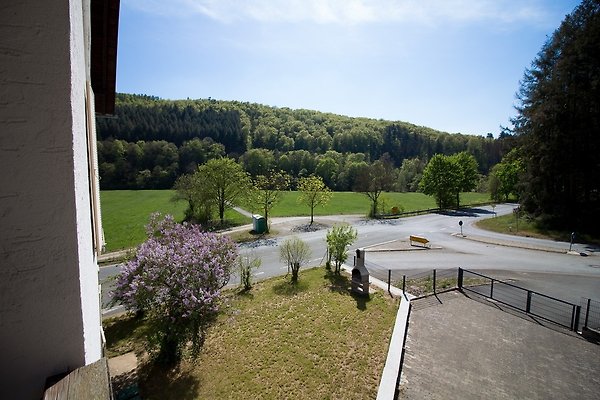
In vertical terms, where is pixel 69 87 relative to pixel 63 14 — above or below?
below

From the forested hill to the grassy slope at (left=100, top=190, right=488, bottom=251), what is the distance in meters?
17.2

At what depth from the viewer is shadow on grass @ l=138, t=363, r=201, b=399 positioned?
8.09 m

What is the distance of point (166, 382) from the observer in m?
8.63

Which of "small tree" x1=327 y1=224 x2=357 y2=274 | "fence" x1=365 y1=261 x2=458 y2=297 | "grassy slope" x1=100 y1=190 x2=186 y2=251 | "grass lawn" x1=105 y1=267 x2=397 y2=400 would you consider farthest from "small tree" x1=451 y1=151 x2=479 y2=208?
"grassy slope" x1=100 y1=190 x2=186 y2=251

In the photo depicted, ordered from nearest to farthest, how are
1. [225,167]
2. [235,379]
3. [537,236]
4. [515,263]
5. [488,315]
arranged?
1. [235,379]
2. [488,315]
3. [515,263]
4. [537,236]
5. [225,167]

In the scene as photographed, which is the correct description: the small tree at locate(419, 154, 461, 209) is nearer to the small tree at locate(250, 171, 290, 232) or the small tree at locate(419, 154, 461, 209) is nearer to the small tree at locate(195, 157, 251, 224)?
the small tree at locate(250, 171, 290, 232)

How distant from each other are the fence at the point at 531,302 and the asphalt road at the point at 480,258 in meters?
1.50

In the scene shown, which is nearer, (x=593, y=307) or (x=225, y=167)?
(x=593, y=307)

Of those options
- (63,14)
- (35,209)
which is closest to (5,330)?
(35,209)

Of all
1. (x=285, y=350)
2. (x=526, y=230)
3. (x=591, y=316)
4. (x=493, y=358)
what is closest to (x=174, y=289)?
(x=285, y=350)

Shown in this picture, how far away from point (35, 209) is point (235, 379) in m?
8.85

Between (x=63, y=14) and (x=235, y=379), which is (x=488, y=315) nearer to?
(x=235, y=379)

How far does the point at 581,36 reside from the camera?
27.6 m

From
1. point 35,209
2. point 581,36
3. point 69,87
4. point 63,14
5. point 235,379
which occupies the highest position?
point 581,36
